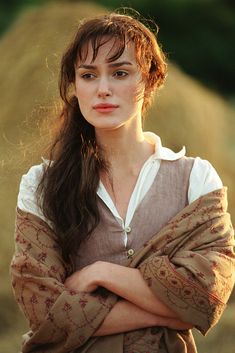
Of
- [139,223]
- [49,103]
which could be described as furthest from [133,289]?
[49,103]

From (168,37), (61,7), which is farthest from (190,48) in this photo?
(61,7)

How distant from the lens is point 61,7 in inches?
259

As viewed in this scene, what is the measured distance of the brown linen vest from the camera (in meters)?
3.19

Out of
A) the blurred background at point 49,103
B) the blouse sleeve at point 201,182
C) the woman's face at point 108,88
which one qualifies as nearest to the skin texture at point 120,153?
the woman's face at point 108,88

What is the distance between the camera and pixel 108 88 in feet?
10.3

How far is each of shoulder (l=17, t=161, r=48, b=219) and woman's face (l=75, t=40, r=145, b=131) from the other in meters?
0.20

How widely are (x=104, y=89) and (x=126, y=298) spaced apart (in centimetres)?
53

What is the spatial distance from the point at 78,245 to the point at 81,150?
0.85ft

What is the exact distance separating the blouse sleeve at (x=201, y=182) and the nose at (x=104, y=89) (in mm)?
308

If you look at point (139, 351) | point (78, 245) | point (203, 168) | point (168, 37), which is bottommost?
point (139, 351)

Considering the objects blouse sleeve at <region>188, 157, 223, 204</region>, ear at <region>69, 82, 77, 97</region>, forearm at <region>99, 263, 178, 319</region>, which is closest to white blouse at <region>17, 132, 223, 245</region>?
blouse sleeve at <region>188, 157, 223, 204</region>

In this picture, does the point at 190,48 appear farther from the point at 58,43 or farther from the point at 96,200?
the point at 96,200

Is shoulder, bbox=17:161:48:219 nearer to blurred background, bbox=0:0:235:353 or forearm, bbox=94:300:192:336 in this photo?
forearm, bbox=94:300:192:336

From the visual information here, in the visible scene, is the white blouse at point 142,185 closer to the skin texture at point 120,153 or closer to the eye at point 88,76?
the skin texture at point 120,153
